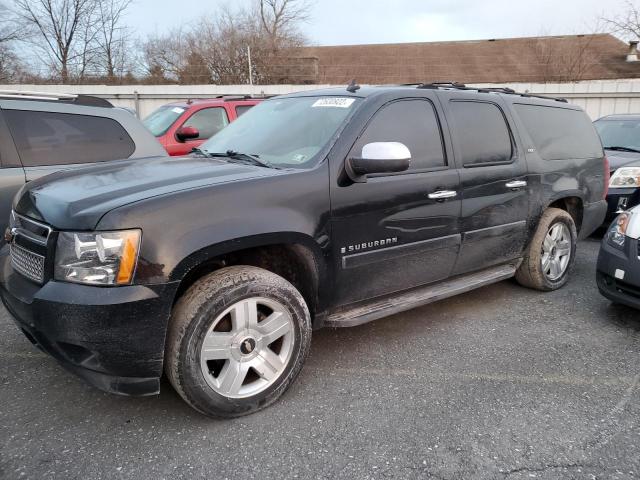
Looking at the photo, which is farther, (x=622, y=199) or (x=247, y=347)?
(x=622, y=199)

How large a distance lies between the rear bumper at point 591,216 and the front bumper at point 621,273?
35.4 inches

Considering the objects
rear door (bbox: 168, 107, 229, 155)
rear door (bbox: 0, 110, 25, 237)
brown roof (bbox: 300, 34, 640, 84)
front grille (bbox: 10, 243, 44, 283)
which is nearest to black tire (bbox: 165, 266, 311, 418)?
front grille (bbox: 10, 243, 44, 283)

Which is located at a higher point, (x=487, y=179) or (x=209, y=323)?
(x=487, y=179)

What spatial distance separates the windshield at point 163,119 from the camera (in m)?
7.32

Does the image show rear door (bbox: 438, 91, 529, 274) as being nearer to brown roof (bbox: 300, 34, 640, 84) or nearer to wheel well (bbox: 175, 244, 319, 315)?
wheel well (bbox: 175, 244, 319, 315)

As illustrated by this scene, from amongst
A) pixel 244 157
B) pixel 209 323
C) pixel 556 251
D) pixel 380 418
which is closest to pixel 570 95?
pixel 556 251

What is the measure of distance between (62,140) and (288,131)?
216cm

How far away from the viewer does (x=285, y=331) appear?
2.60 m

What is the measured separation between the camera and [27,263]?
7.89 feet

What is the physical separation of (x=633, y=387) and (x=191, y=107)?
677cm

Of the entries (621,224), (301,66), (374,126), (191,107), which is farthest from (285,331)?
(301,66)

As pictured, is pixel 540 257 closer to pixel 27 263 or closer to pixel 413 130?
pixel 413 130

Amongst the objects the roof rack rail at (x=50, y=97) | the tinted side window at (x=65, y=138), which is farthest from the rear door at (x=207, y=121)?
the tinted side window at (x=65, y=138)

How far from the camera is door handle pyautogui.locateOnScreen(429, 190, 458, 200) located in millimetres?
3209
